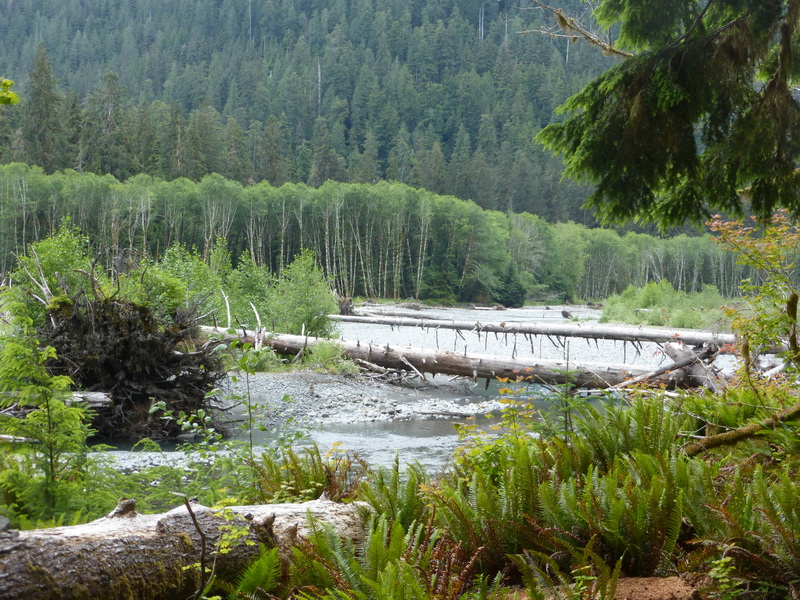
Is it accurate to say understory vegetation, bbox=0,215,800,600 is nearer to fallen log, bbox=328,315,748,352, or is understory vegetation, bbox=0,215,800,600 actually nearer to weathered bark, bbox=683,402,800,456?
weathered bark, bbox=683,402,800,456

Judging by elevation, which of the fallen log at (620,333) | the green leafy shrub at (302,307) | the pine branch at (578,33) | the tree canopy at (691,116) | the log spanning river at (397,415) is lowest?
the log spanning river at (397,415)

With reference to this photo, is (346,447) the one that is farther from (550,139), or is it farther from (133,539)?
(133,539)

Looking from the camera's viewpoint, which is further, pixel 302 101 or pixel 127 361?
pixel 302 101

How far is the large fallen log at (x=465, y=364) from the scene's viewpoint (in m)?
14.3

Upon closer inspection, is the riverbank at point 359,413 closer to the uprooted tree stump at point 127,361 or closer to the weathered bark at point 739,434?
the uprooted tree stump at point 127,361

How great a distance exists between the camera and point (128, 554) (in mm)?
3139

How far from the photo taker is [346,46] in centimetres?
17388

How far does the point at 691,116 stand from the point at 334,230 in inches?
2739

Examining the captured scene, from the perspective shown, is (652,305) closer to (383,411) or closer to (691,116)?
(383,411)

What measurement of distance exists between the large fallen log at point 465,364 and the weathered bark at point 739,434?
759cm

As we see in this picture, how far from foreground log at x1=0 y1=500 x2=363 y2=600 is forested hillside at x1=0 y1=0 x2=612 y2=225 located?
274 ft

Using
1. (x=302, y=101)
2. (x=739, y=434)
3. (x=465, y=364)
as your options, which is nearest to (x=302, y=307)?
(x=465, y=364)

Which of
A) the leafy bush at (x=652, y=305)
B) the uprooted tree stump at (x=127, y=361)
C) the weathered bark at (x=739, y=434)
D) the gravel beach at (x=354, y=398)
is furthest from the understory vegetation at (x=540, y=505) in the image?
the leafy bush at (x=652, y=305)

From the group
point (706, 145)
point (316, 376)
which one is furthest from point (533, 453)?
point (316, 376)
